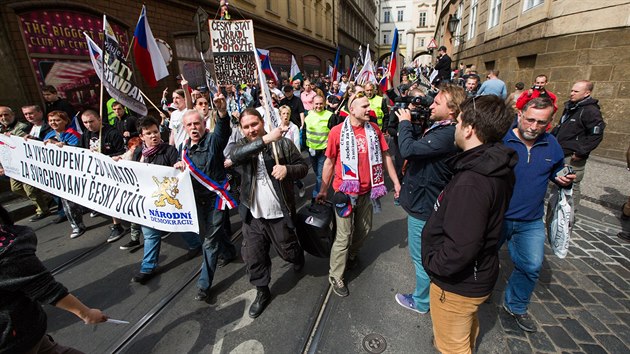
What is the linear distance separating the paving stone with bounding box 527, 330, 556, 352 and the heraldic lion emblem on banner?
3603mm

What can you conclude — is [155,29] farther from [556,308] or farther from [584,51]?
[584,51]

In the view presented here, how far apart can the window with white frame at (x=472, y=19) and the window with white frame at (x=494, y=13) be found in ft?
9.56

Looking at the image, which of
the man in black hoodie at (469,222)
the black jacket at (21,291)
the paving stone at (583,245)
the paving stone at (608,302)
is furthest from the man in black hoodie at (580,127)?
the black jacket at (21,291)

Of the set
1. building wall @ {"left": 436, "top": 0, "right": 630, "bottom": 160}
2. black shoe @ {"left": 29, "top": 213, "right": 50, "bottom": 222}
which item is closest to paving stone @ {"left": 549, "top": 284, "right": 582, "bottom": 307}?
building wall @ {"left": 436, "top": 0, "right": 630, "bottom": 160}

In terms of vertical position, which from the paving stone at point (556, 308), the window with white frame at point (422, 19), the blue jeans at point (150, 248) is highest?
the window with white frame at point (422, 19)

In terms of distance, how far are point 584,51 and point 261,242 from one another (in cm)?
957

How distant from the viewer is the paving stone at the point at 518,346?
2348 mm

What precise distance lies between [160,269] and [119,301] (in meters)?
0.59

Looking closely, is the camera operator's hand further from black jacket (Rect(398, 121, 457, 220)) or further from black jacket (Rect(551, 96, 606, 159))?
black jacket (Rect(551, 96, 606, 159))

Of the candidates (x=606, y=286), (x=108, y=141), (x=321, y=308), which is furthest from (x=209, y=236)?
(x=606, y=286)

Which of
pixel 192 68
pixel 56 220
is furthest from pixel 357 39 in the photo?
pixel 56 220

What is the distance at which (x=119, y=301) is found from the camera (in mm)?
3146

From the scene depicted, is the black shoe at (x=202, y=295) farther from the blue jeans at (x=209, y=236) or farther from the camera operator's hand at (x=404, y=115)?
the camera operator's hand at (x=404, y=115)

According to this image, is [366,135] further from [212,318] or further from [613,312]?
[613,312]
